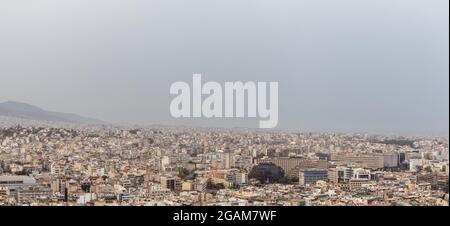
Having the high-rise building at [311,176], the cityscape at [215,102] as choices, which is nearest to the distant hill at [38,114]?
the cityscape at [215,102]

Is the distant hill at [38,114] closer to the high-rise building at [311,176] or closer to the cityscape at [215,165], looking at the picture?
the cityscape at [215,165]

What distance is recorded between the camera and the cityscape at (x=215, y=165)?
375 cm

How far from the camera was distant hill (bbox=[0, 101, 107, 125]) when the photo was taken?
12.9 ft

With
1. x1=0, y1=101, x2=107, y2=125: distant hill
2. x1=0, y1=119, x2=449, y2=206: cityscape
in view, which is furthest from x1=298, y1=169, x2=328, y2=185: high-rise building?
x1=0, y1=101, x2=107, y2=125: distant hill

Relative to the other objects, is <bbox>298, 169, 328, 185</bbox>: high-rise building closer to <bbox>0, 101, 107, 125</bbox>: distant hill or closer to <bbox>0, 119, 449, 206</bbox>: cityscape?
<bbox>0, 119, 449, 206</bbox>: cityscape

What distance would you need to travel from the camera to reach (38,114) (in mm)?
3969

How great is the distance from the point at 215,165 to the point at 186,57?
29.0 inches

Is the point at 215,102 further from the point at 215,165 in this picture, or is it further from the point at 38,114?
the point at 38,114

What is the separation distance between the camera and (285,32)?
13.3 ft

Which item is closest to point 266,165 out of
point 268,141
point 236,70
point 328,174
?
point 268,141

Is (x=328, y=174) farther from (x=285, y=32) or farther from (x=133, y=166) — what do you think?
(x=133, y=166)

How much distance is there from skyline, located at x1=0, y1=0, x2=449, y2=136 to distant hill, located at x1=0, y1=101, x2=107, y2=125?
0.04 metres

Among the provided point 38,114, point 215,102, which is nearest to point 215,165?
point 215,102

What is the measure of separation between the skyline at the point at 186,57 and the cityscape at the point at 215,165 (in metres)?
0.12
